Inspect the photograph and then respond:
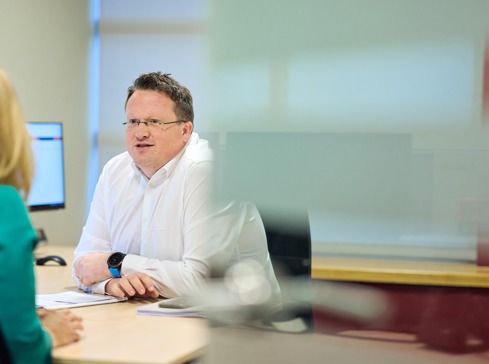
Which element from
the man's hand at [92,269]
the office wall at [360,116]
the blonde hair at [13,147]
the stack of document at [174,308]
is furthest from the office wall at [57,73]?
the office wall at [360,116]

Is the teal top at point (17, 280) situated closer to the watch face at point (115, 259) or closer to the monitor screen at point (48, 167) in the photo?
the watch face at point (115, 259)

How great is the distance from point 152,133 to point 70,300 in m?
0.80

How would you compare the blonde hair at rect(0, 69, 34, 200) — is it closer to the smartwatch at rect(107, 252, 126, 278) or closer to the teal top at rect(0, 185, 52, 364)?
the teal top at rect(0, 185, 52, 364)

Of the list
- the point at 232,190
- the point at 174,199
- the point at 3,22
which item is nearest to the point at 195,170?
the point at 174,199

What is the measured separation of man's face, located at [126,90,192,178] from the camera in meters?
2.91

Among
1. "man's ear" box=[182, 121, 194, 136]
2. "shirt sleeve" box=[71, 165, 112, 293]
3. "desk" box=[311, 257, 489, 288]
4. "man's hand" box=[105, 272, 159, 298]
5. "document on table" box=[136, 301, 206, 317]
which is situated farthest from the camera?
"man's ear" box=[182, 121, 194, 136]

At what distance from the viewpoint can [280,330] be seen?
1292 millimetres


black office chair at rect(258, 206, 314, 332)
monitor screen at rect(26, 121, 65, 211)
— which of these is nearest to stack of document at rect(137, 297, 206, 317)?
black office chair at rect(258, 206, 314, 332)

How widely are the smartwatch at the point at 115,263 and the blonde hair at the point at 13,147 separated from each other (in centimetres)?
83

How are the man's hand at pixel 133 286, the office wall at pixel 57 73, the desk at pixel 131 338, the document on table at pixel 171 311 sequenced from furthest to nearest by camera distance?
the office wall at pixel 57 73
the man's hand at pixel 133 286
the document on table at pixel 171 311
the desk at pixel 131 338

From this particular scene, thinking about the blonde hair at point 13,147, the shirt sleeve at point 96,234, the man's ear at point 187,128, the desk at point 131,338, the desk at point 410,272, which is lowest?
the desk at point 131,338

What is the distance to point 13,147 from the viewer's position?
5.78 feet

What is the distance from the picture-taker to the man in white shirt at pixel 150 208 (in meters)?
2.52

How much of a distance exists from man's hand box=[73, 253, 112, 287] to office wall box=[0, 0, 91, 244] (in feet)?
6.75
